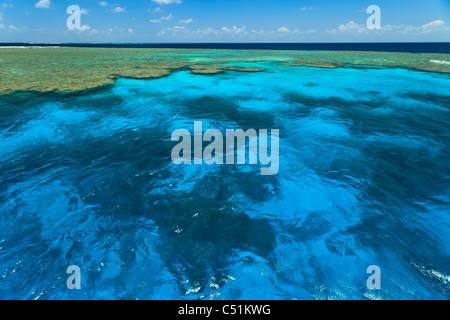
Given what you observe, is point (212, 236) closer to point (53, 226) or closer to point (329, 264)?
point (329, 264)

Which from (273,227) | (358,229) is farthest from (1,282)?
(358,229)

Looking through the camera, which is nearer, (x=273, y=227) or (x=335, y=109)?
(x=273, y=227)

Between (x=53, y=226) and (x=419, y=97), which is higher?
Answer: (x=419, y=97)

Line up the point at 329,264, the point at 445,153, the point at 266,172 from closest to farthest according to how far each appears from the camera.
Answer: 1. the point at 329,264
2. the point at 266,172
3. the point at 445,153

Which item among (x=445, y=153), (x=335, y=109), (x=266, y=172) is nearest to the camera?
(x=266, y=172)
